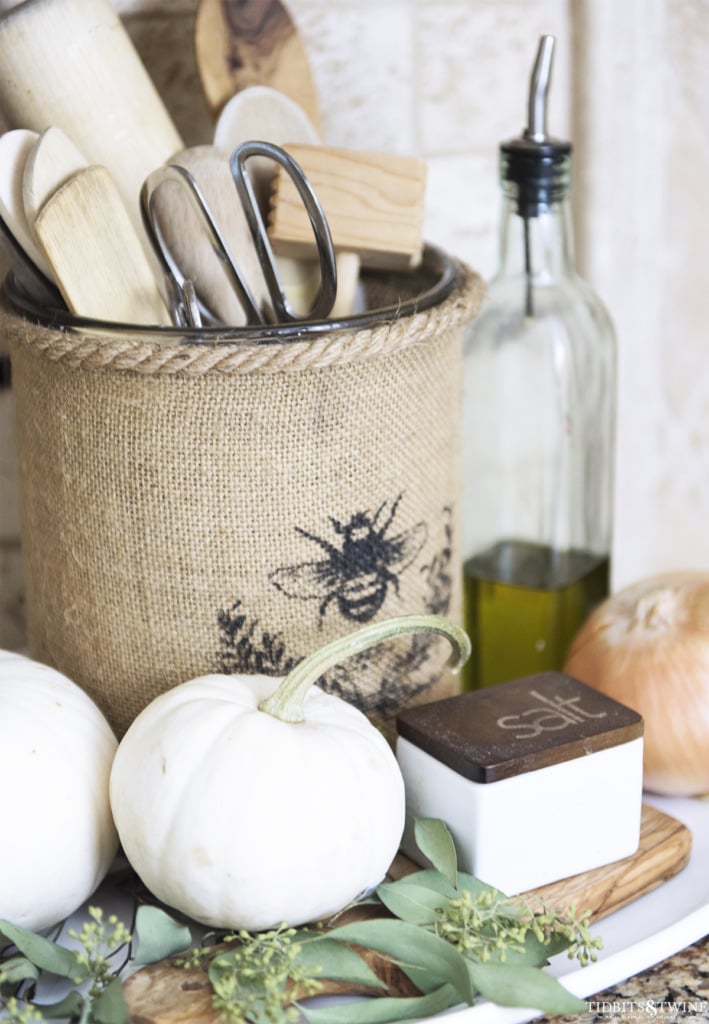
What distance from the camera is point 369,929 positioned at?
0.46 metres

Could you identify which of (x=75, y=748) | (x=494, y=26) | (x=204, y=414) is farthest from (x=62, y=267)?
(x=494, y=26)

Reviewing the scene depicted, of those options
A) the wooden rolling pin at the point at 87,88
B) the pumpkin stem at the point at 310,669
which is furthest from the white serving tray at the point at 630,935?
the wooden rolling pin at the point at 87,88

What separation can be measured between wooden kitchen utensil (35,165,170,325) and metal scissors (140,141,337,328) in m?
0.01

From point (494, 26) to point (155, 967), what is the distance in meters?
0.65

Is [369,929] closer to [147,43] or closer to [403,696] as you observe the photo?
[403,696]

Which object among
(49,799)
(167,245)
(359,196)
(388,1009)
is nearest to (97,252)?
(167,245)

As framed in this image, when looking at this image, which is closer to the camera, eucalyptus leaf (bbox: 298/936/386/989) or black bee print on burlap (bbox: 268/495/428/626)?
eucalyptus leaf (bbox: 298/936/386/989)

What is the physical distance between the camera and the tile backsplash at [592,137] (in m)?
0.76

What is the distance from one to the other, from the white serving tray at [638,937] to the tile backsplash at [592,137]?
43 cm

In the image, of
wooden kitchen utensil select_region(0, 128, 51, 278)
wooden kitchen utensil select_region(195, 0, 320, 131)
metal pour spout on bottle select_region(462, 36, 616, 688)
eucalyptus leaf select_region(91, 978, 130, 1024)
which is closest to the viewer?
eucalyptus leaf select_region(91, 978, 130, 1024)

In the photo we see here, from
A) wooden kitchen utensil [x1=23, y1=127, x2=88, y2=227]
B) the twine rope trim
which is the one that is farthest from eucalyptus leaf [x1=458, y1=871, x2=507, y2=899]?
wooden kitchen utensil [x1=23, y1=127, x2=88, y2=227]

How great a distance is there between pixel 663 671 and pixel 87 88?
16.2 inches

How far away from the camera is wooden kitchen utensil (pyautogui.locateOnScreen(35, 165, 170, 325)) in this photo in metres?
0.52

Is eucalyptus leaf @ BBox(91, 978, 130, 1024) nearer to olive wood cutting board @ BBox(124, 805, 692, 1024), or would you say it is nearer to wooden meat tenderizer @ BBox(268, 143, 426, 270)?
olive wood cutting board @ BBox(124, 805, 692, 1024)
